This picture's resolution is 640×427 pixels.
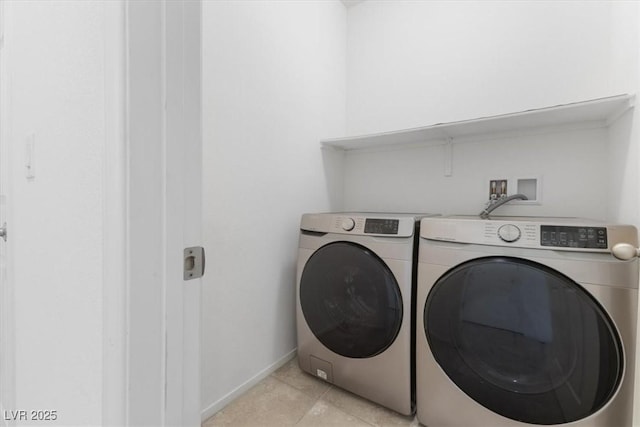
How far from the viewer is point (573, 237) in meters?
0.92

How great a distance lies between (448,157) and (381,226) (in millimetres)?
758

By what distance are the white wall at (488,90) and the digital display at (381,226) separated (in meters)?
0.65

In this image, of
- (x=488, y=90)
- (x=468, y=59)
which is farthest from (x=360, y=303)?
(x=468, y=59)

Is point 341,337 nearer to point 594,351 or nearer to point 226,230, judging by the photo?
point 226,230

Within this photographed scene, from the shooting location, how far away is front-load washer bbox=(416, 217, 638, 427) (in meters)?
0.87

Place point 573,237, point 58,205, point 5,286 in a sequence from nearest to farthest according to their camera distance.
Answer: point 58,205 → point 573,237 → point 5,286

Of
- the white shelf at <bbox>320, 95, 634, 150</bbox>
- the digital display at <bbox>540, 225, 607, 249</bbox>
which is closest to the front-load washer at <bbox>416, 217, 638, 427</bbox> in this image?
the digital display at <bbox>540, 225, 607, 249</bbox>

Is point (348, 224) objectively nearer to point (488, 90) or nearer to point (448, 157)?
point (448, 157)

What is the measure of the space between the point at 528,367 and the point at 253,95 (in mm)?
1562

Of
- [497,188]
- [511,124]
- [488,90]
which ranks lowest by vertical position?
[497,188]

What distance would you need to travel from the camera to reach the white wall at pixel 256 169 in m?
1.26

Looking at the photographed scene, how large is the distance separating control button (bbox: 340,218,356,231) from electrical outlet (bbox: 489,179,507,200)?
0.82 m

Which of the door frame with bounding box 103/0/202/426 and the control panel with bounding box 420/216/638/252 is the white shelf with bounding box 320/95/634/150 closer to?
the control panel with bounding box 420/216/638/252

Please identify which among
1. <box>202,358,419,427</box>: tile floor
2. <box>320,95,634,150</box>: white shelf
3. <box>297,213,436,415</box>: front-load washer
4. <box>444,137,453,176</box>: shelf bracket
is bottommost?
<box>202,358,419,427</box>: tile floor
